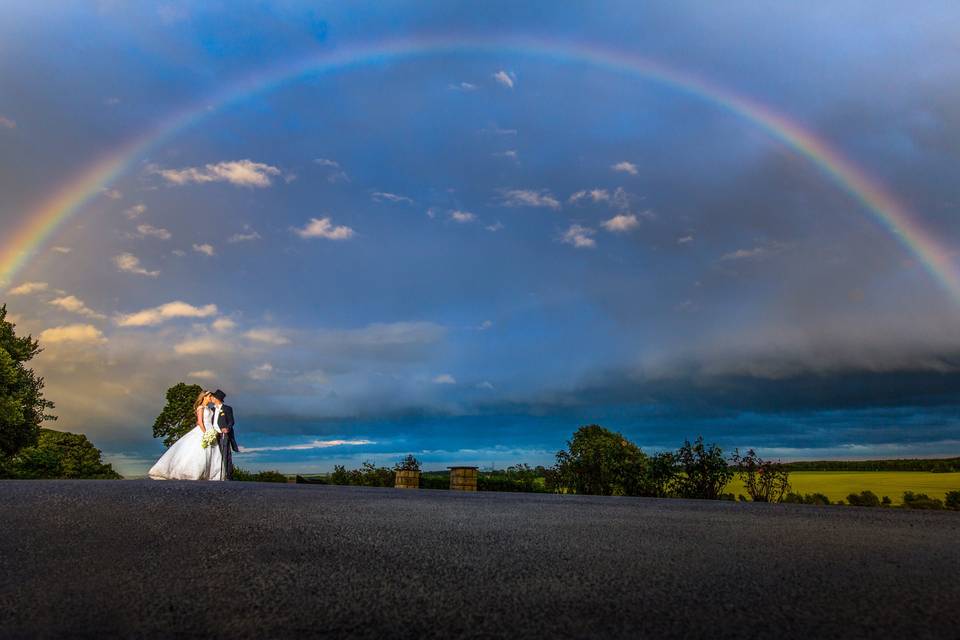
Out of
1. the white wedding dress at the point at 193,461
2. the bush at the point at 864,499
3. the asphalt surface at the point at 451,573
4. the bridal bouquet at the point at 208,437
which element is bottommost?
the asphalt surface at the point at 451,573

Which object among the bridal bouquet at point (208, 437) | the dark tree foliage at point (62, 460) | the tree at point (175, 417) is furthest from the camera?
the tree at point (175, 417)

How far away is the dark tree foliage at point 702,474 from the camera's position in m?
15.2

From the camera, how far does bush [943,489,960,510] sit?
12.9 meters

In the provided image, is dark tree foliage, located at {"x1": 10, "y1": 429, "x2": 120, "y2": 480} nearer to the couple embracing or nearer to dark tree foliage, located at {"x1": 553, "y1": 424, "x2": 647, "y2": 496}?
the couple embracing

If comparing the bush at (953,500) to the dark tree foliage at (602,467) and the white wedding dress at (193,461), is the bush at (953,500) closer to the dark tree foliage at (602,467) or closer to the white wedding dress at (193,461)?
the dark tree foliage at (602,467)

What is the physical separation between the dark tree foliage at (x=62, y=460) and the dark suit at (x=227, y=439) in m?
7.76

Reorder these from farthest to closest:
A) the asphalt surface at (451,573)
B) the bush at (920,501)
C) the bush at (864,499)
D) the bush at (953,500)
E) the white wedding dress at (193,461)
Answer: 1. the white wedding dress at (193,461)
2. the bush at (864,499)
3. the bush at (920,501)
4. the bush at (953,500)
5. the asphalt surface at (451,573)

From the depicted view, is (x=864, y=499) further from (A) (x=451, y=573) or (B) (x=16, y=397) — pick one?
(B) (x=16, y=397)

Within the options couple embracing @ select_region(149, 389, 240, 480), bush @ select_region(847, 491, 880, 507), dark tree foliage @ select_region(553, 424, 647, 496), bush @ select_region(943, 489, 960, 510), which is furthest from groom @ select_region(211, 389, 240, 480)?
bush @ select_region(943, 489, 960, 510)

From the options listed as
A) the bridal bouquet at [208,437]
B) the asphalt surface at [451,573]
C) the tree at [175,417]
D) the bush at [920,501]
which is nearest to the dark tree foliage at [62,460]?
the tree at [175,417]

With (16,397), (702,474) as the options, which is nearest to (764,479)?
(702,474)

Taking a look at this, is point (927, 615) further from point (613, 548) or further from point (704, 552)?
point (613, 548)

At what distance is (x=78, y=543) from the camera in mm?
6344

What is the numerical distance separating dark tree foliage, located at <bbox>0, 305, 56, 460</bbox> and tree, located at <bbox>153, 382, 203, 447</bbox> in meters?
8.40
